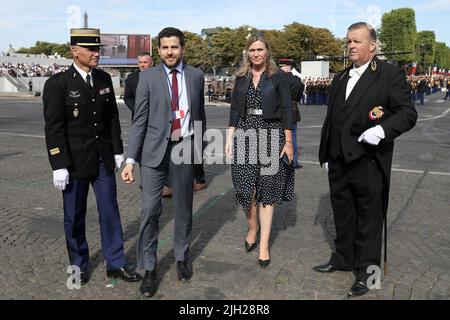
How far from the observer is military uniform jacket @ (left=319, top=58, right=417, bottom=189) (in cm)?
360

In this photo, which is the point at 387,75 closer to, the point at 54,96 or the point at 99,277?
the point at 54,96

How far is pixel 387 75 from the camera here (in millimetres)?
3674

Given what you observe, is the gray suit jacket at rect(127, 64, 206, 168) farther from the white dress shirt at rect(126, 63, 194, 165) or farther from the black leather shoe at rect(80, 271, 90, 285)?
the black leather shoe at rect(80, 271, 90, 285)

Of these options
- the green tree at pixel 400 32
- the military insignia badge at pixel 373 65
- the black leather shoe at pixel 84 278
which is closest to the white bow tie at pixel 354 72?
the military insignia badge at pixel 373 65

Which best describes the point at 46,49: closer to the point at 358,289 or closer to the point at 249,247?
the point at 249,247

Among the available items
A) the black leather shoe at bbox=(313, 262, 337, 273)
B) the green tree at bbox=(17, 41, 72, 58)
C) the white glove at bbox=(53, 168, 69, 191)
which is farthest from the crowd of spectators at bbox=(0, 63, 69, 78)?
the green tree at bbox=(17, 41, 72, 58)

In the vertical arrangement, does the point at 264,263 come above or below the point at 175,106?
below

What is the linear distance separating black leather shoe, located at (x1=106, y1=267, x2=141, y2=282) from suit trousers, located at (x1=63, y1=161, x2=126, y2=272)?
0.04 m

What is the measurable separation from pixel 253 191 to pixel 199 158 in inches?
27.3

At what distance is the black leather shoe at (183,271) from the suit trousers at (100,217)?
0.46m

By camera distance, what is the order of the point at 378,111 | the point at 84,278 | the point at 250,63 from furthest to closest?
the point at 250,63 < the point at 84,278 < the point at 378,111

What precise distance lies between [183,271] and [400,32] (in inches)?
A: 3553

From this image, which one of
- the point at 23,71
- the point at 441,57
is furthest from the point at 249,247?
the point at 441,57

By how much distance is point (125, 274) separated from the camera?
403cm
